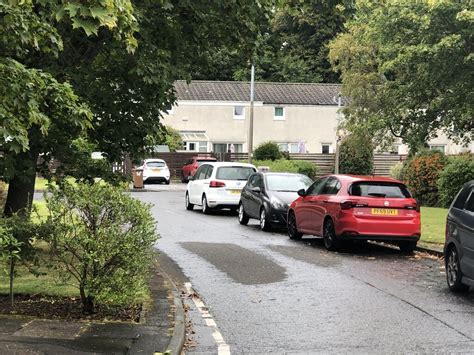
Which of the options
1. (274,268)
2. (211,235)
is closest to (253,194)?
(211,235)

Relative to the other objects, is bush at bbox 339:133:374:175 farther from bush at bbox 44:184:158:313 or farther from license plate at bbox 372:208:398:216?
bush at bbox 44:184:158:313

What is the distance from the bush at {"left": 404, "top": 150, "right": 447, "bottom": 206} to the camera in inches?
994

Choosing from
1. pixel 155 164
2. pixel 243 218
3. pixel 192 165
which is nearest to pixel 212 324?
pixel 243 218

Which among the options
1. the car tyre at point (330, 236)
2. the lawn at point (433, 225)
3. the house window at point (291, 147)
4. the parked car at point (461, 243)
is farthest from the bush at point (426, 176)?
the house window at point (291, 147)

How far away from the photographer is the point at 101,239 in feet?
23.2

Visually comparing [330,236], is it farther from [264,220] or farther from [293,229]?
[264,220]

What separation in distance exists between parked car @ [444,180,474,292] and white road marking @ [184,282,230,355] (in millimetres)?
3558

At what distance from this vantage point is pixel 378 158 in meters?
49.9

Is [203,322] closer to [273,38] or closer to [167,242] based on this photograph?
[273,38]

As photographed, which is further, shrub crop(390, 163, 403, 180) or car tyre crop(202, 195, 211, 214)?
shrub crop(390, 163, 403, 180)

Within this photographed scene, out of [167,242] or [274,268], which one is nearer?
[274,268]

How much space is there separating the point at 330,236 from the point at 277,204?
12.6ft

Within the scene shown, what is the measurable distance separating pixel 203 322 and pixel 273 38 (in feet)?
21.1

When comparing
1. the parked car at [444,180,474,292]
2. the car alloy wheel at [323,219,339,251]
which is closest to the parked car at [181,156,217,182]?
the car alloy wheel at [323,219,339,251]
